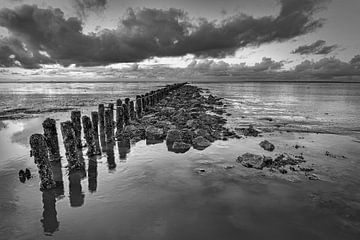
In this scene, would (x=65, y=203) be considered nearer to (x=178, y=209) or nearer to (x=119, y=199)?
(x=119, y=199)

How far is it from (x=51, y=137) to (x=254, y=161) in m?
7.79

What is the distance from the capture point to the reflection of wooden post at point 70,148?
9.22 m

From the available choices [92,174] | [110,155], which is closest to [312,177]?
[92,174]

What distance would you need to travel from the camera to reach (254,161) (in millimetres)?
9570

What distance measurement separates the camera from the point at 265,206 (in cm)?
657

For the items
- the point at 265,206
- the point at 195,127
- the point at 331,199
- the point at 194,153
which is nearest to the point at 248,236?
the point at 265,206

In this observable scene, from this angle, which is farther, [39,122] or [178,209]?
[39,122]

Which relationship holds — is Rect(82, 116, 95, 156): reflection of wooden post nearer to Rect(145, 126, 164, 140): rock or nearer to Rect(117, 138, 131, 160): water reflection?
Rect(117, 138, 131, 160): water reflection

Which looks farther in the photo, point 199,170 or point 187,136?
point 187,136

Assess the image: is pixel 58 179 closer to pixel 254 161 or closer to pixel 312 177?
pixel 254 161

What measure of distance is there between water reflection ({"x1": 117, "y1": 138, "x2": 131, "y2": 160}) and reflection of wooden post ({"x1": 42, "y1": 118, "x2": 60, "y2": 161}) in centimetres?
251

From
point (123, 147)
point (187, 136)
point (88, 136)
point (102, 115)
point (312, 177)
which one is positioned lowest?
point (312, 177)

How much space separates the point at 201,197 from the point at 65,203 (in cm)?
370

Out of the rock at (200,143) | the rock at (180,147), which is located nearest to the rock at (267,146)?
the rock at (200,143)
